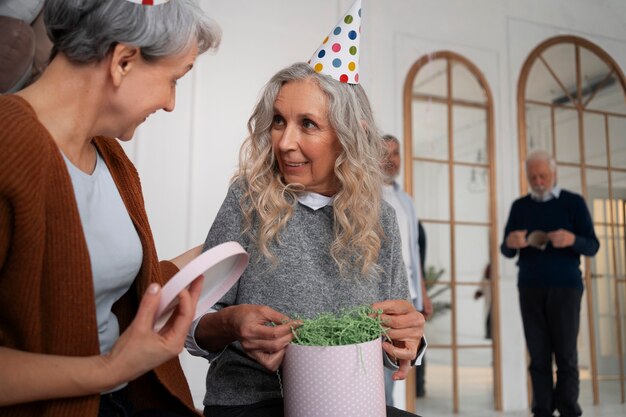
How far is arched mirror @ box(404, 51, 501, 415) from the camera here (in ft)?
14.0

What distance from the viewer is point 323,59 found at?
1.32 m

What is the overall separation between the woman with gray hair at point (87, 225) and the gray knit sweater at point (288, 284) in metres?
0.16

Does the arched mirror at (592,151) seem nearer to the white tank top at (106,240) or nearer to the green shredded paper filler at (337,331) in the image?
the green shredded paper filler at (337,331)

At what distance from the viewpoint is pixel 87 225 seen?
2.99 feet

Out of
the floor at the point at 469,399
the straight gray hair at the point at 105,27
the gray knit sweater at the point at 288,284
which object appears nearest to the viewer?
the straight gray hair at the point at 105,27

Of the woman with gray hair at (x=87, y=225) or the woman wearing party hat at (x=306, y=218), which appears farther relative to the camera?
the woman wearing party hat at (x=306, y=218)

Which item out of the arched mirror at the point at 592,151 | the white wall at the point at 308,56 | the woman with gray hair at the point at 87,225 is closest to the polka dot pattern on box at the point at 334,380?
the woman with gray hair at the point at 87,225

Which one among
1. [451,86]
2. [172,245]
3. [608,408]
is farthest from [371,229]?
[608,408]

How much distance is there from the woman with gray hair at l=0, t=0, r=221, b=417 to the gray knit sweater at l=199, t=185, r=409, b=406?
16 cm

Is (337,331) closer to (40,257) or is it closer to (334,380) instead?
(334,380)

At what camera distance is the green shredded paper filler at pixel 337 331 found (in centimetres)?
94

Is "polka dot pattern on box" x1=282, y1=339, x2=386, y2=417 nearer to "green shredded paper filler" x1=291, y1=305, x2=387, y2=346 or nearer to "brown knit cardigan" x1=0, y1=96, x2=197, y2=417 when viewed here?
"green shredded paper filler" x1=291, y1=305, x2=387, y2=346

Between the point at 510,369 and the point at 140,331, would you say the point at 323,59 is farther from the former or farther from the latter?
the point at 510,369

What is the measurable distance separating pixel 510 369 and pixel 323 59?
354 cm
